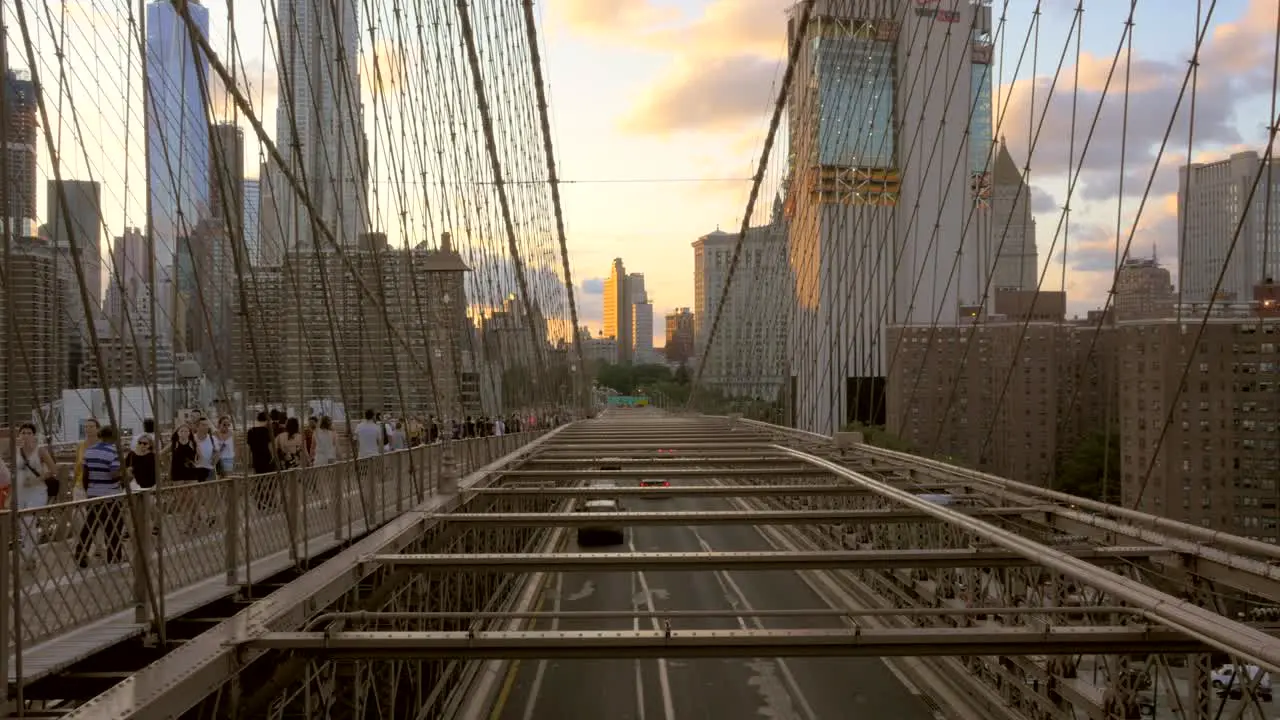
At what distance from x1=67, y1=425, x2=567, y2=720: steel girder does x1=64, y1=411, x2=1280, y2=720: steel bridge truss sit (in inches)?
0.5

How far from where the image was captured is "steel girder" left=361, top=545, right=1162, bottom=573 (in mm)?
7285

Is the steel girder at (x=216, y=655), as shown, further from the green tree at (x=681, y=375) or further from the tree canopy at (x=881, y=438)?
the green tree at (x=681, y=375)

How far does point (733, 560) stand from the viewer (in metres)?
7.59

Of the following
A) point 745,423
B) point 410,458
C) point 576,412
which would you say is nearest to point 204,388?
point 410,458

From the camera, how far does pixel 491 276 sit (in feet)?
81.6

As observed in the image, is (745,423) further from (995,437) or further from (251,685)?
(251,685)

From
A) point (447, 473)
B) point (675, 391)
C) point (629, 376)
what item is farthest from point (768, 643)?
point (629, 376)

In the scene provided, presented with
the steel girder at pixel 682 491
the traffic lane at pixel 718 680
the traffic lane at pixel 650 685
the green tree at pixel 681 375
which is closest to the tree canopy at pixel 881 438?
the traffic lane at pixel 718 680

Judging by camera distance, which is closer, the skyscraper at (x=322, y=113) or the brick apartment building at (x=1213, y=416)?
the skyscraper at (x=322, y=113)

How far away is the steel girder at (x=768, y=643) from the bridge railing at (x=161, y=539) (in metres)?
1.13

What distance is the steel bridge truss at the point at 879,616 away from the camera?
5.20m

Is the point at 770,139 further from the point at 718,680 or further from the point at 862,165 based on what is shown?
the point at 718,680

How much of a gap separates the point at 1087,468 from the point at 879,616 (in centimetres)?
984

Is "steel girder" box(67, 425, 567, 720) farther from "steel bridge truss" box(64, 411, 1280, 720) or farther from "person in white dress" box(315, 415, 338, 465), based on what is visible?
"person in white dress" box(315, 415, 338, 465)
